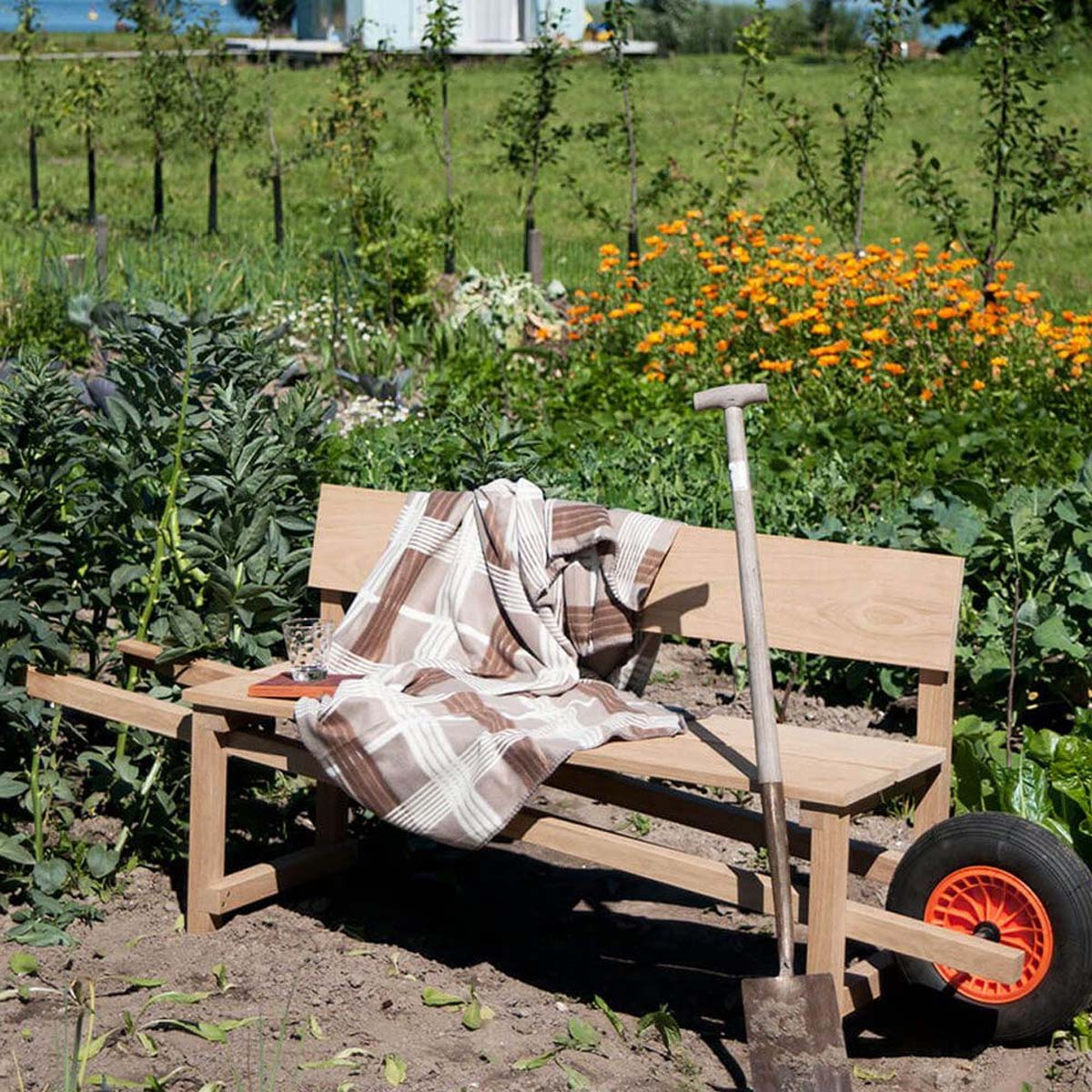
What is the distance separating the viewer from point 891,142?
2088 centimetres

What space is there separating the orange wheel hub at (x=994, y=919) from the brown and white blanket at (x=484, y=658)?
0.62 metres

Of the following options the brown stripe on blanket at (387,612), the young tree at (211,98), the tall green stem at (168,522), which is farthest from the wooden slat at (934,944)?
the young tree at (211,98)

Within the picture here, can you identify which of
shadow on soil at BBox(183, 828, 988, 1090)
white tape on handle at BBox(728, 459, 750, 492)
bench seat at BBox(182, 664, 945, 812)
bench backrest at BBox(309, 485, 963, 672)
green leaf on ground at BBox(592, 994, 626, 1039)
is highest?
white tape on handle at BBox(728, 459, 750, 492)

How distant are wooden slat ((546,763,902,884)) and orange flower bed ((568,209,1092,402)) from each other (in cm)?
361

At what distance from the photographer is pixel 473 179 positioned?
1875cm

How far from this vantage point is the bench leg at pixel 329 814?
380 centimetres

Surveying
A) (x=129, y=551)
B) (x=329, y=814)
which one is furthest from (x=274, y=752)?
(x=129, y=551)

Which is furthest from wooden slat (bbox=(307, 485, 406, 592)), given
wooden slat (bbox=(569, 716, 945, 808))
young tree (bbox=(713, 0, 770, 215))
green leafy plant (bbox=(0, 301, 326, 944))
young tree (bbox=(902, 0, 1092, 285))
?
young tree (bbox=(713, 0, 770, 215))

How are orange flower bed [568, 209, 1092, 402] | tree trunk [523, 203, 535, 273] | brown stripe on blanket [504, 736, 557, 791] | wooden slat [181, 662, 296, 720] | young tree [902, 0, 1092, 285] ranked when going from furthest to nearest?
tree trunk [523, 203, 535, 273] → young tree [902, 0, 1092, 285] → orange flower bed [568, 209, 1092, 402] → wooden slat [181, 662, 296, 720] → brown stripe on blanket [504, 736, 557, 791]

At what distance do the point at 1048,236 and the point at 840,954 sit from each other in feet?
44.1

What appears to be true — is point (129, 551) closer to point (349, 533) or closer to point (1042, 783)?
point (349, 533)

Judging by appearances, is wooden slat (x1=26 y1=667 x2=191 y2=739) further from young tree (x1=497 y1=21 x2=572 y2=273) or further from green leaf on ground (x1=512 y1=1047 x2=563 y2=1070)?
young tree (x1=497 y1=21 x2=572 y2=273)

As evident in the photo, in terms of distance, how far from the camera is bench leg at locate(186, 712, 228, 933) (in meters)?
3.54

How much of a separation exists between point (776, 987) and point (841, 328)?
16.3 feet
